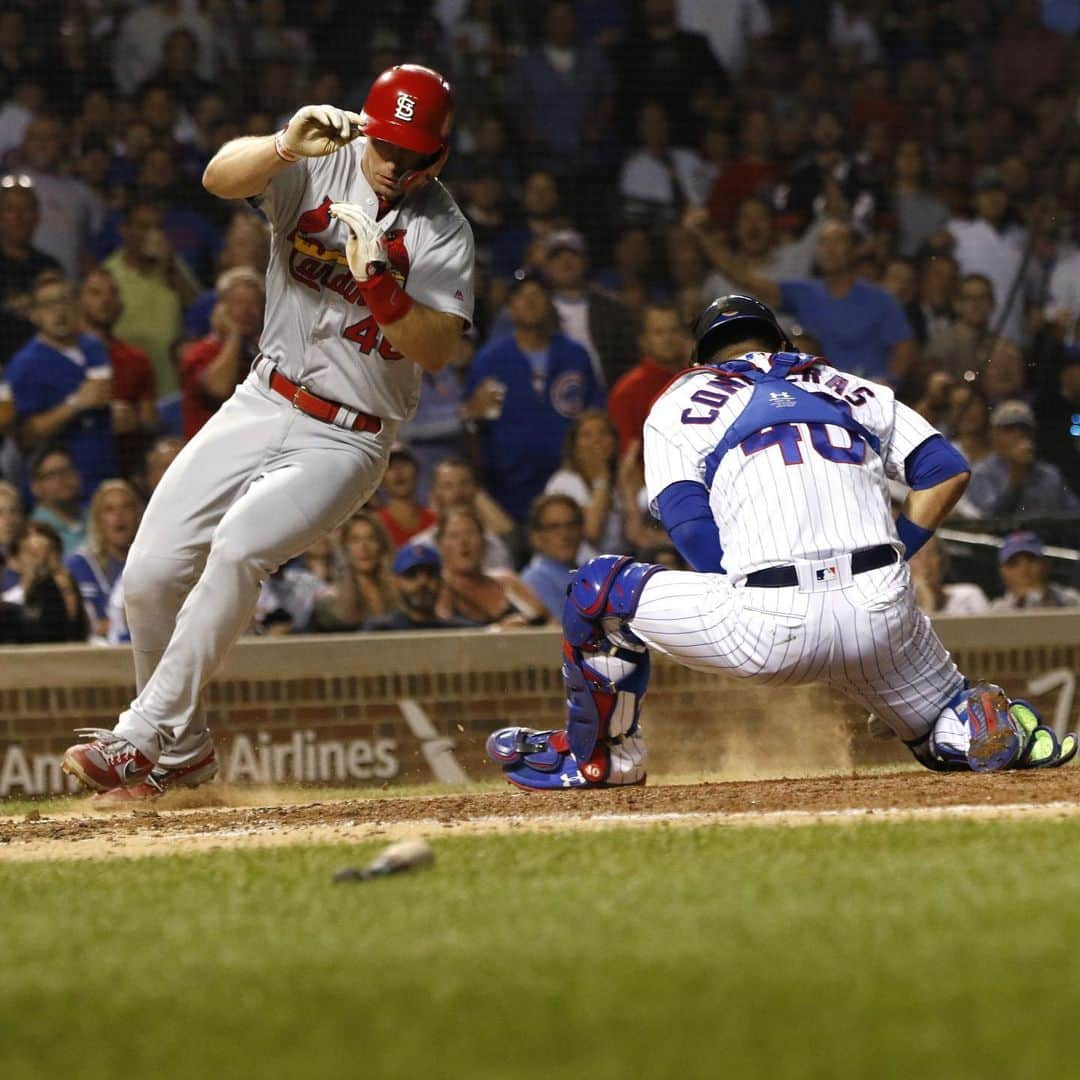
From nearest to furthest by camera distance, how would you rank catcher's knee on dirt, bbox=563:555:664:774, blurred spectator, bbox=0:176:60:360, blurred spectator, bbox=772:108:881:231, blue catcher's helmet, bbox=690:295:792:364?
catcher's knee on dirt, bbox=563:555:664:774, blue catcher's helmet, bbox=690:295:792:364, blurred spectator, bbox=0:176:60:360, blurred spectator, bbox=772:108:881:231

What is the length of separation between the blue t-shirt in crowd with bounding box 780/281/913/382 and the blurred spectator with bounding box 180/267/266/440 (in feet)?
10.2

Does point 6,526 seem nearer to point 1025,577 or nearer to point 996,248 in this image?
point 1025,577

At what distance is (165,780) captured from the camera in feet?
17.1

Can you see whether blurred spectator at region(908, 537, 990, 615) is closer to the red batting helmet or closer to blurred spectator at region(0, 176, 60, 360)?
the red batting helmet

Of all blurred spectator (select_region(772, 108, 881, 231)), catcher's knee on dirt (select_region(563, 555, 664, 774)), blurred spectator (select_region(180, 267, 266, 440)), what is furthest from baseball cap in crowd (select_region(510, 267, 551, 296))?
catcher's knee on dirt (select_region(563, 555, 664, 774))

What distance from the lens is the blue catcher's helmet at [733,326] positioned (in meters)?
5.19

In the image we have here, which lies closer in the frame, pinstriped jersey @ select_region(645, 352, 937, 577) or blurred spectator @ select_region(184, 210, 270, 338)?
pinstriped jersey @ select_region(645, 352, 937, 577)

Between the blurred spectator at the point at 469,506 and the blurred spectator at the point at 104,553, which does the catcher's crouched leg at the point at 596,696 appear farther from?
the blurred spectator at the point at 104,553

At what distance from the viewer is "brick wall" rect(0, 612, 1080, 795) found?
303 inches

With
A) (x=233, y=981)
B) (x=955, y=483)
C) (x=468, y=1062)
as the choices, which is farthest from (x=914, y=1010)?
(x=955, y=483)

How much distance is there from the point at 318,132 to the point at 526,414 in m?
→ 4.76

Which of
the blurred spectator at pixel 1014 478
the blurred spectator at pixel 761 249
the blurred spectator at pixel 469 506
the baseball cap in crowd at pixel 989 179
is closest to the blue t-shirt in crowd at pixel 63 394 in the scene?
the blurred spectator at pixel 469 506

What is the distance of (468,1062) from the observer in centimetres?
236

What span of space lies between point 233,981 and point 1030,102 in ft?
34.5
